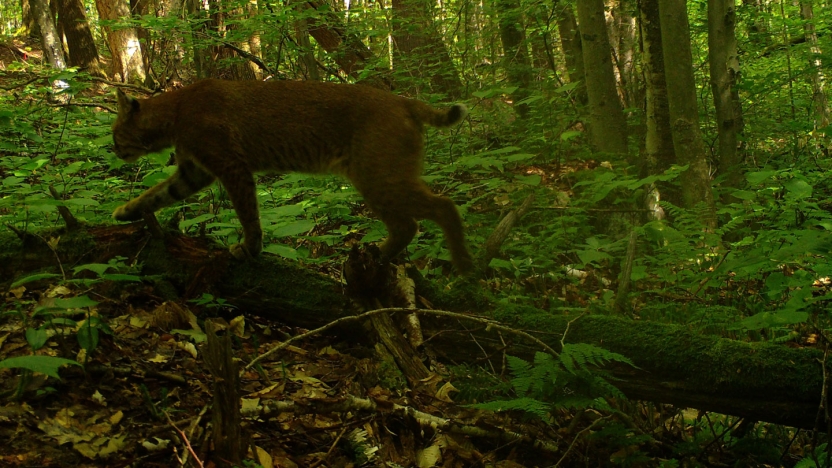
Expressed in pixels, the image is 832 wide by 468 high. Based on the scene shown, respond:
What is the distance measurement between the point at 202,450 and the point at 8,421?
819mm

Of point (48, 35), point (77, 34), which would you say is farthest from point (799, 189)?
point (77, 34)

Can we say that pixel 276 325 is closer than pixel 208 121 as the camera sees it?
Yes

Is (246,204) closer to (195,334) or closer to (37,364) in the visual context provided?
(195,334)

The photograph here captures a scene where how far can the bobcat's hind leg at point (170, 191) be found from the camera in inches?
201

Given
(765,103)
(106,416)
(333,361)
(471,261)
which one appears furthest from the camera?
(765,103)

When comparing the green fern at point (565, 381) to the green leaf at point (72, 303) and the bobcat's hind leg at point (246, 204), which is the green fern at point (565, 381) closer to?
the green leaf at point (72, 303)

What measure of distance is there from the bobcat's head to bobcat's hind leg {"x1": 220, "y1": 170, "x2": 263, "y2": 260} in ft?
3.12

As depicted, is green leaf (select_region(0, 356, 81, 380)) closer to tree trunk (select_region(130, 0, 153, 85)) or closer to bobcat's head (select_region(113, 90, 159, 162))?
bobcat's head (select_region(113, 90, 159, 162))

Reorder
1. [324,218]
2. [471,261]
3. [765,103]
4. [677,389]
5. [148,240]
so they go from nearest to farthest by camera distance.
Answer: [677,389] → [148,240] → [471,261] → [324,218] → [765,103]

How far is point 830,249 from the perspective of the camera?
11.3 ft

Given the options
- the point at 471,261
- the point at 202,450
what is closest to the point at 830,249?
the point at 471,261

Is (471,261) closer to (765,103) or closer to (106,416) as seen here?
(106,416)

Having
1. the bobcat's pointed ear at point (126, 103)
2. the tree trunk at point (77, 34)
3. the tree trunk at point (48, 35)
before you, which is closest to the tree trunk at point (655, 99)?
the bobcat's pointed ear at point (126, 103)

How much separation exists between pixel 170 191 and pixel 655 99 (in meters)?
5.94
